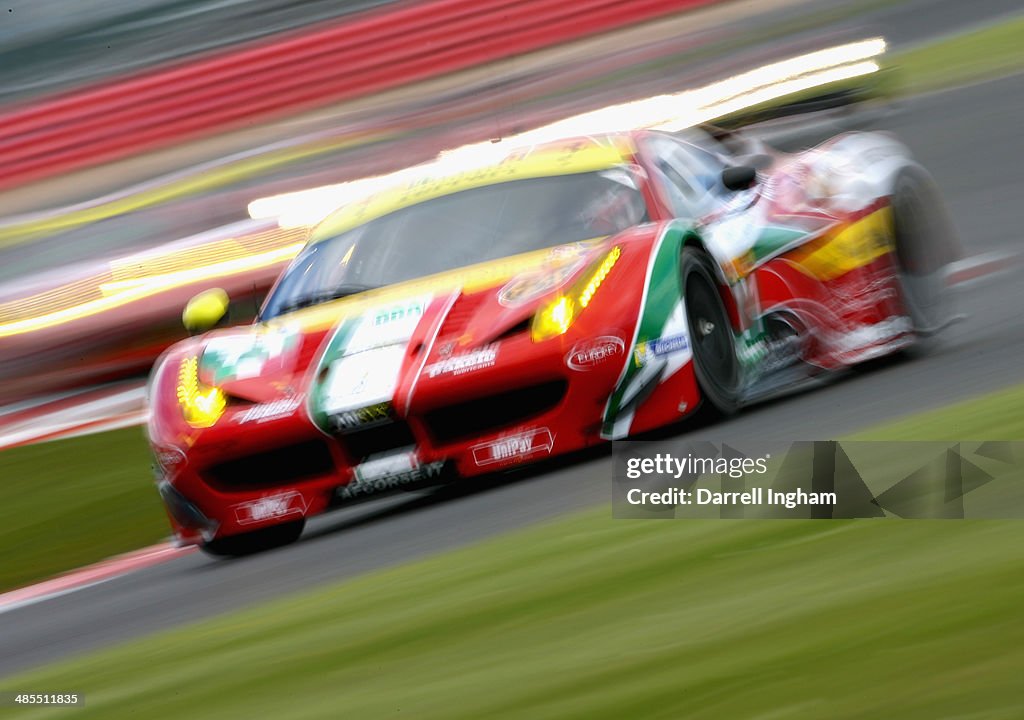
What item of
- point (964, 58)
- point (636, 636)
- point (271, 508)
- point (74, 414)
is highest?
point (636, 636)

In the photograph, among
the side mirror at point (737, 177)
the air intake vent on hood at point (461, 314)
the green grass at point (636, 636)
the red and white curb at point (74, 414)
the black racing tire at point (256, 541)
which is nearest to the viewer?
the green grass at point (636, 636)

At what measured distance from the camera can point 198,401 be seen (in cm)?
559

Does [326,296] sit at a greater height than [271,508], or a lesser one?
greater

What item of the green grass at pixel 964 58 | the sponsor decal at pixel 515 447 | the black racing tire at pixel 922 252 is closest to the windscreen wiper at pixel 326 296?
the sponsor decal at pixel 515 447

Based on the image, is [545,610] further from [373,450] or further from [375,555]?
[373,450]

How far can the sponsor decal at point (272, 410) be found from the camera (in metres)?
5.33

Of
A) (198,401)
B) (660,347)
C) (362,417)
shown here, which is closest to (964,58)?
(660,347)

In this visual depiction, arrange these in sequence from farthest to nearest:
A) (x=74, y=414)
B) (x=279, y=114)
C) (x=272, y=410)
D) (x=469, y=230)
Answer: (x=279, y=114)
(x=74, y=414)
(x=469, y=230)
(x=272, y=410)

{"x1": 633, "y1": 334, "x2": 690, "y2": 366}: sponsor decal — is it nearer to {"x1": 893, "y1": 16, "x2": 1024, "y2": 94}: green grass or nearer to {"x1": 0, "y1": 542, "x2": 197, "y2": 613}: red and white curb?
{"x1": 0, "y1": 542, "x2": 197, "y2": 613}: red and white curb

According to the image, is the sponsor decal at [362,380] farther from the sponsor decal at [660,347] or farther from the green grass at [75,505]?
the green grass at [75,505]

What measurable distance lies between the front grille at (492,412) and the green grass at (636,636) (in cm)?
95

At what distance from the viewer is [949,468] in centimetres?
367

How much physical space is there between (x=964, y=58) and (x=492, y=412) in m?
10.6

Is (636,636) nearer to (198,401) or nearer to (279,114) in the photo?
(198,401)
